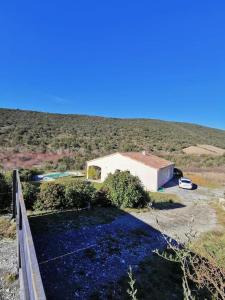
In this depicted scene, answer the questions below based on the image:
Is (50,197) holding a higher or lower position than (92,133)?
lower

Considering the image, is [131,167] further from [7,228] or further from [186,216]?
[7,228]

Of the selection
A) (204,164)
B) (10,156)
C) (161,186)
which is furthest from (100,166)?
(204,164)

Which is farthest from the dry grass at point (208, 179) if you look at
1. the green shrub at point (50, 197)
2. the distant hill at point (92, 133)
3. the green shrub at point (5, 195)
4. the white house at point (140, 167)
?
the green shrub at point (5, 195)

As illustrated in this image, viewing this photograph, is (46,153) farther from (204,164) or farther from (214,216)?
(214,216)

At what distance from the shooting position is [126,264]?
7992 millimetres

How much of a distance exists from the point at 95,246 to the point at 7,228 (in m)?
3.64

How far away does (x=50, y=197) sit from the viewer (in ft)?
42.6

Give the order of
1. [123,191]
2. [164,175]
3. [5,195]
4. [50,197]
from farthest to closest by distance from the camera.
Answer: [164,175], [123,191], [50,197], [5,195]

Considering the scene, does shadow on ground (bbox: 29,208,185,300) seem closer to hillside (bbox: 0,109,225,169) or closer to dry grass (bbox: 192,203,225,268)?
dry grass (bbox: 192,203,225,268)

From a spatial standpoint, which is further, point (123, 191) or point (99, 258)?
point (123, 191)

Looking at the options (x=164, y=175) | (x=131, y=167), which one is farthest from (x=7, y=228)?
(x=164, y=175)

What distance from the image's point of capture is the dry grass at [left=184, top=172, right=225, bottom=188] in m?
30.2

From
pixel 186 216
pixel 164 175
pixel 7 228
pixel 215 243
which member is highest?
pixel 164 175

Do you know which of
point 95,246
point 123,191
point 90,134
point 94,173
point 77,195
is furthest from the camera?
point 90,134
